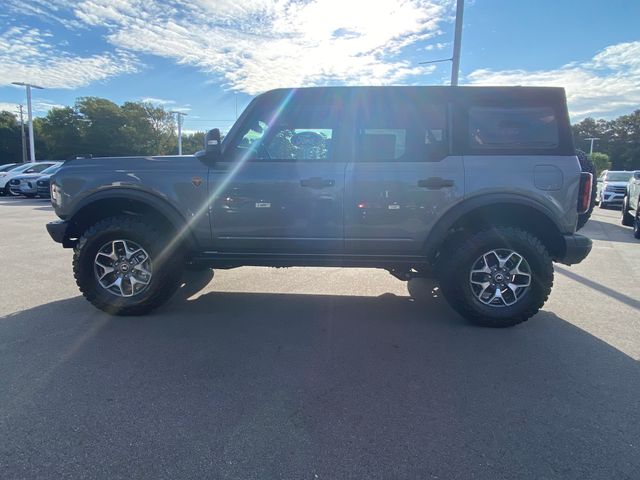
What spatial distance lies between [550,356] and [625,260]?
16.3ft

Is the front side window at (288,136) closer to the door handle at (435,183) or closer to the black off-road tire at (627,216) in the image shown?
the door handle at (435,183)

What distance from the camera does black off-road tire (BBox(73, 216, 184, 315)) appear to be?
3828 mm

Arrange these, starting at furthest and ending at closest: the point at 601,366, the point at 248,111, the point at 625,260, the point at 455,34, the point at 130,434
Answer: the point at 455,34, the point at 625,260, the point at 248,111, the point at 601,366, the point at 130,434

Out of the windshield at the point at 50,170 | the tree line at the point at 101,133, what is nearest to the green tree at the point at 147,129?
the tree line at the point at 101,133

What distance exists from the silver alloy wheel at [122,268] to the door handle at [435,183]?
8.87 ft

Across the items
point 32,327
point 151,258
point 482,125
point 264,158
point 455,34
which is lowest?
point 32,327

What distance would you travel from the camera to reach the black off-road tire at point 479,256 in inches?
143

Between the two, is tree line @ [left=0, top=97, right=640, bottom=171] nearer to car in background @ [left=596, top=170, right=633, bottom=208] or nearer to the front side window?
car in background @ [left=596, top=170, right=633, bottom=208]

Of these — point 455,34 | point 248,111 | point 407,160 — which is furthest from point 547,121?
point 455,34

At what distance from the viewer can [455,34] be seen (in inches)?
430

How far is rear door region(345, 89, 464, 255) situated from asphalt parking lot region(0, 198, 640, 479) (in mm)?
892

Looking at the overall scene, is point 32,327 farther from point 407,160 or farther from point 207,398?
point 407,160

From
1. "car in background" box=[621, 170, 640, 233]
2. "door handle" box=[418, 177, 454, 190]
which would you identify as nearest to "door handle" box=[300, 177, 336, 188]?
"door handle" box=[418, 177, 454, 190]

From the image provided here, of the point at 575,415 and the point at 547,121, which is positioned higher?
the point at 547,121
